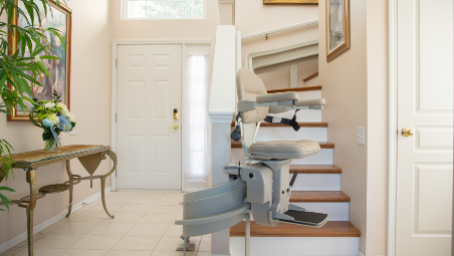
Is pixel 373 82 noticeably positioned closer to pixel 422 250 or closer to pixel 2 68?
pixel 422 250

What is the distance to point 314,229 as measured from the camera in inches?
77.7

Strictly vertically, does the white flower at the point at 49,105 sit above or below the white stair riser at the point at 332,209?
above

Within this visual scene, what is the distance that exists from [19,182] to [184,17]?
2.93 meters

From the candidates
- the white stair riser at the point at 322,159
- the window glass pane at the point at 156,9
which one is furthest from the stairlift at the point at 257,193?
the window glass pane at the point at 156,9

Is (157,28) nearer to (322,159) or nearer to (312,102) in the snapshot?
(322,159)

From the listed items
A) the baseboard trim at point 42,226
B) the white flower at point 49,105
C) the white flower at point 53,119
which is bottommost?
the baseboard trim at point 42,226

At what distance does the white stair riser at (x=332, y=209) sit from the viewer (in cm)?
211

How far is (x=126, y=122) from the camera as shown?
12.9ft

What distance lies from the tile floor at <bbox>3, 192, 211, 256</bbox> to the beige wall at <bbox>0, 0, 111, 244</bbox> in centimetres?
21

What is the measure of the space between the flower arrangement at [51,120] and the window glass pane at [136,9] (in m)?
2.20

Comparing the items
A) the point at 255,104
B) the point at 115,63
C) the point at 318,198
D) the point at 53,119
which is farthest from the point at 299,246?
the point at 115,63

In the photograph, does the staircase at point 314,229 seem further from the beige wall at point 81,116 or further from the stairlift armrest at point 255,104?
the beige wall at point 81,116

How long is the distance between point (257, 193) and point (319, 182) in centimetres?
108

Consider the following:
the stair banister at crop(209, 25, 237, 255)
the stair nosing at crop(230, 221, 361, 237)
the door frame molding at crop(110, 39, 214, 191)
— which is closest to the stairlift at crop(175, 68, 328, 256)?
the stair banister at crop(209, 25, 237, 255)
